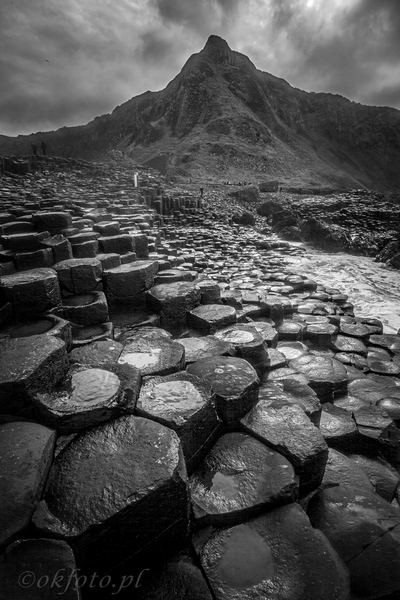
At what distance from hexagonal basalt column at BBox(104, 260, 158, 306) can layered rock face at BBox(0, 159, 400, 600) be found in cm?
19

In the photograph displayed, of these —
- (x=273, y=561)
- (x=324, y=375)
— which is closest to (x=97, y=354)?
(x=273, y=561)

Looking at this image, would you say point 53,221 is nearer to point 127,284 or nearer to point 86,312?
point 127,284

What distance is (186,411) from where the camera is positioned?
1.73m

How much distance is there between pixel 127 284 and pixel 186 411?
7.06ft

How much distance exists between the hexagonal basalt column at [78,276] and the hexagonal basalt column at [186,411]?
171 cm

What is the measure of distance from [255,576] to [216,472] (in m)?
0.49

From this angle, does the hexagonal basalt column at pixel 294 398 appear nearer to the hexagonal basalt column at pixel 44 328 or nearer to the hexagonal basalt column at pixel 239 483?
the hexagonal basalt column at pixel 239 483

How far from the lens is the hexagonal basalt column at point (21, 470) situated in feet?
3.69

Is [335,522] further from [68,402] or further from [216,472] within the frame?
[68,402]

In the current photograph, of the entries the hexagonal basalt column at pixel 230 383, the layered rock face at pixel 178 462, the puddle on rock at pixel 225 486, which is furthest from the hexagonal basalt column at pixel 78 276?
the puddle on rock at pixel 225 486

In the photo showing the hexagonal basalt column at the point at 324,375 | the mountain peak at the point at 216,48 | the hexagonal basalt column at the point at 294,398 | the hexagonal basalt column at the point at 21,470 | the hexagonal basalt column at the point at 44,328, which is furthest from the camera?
the mountain peak at the point at 216,48

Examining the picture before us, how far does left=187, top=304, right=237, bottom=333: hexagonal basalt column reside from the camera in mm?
3232

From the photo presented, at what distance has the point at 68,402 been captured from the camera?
5.32ft

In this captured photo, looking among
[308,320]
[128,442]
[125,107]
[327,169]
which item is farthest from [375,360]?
[125,107]
